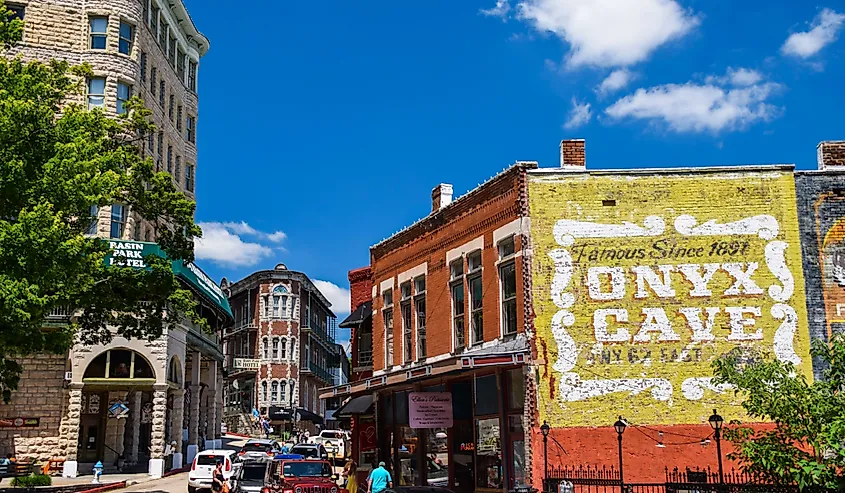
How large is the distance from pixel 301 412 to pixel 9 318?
46.0 m

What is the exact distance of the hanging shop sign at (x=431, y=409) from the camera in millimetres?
25600

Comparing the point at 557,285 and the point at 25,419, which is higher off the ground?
the point at 557,285

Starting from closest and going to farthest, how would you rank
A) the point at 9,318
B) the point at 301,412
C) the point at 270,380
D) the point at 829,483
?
the point at 829,483
the point at 9,318
the point at 301,412
the point at 270,380

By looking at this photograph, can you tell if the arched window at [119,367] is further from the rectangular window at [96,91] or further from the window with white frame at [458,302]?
the window with white frame at [458,302]

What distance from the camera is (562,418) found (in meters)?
21.6

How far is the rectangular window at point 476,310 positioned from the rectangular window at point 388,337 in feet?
20.5

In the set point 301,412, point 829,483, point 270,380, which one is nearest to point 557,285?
point 829,483

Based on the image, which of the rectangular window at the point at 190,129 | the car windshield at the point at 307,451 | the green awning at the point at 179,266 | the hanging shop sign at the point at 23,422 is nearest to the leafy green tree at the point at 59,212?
the green awning at the point at 179,266

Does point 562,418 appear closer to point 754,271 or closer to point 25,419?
point 754,271

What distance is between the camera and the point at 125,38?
42250 millimetres

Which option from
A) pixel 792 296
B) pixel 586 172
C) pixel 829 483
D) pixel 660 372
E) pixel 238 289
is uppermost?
pixel 238 289

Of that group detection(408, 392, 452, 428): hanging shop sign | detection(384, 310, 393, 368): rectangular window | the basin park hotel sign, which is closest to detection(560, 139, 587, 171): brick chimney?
the basin park hotel sign

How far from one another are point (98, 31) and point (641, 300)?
30543 millimetres

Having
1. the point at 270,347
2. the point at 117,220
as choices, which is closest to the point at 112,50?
the point at 117,220
